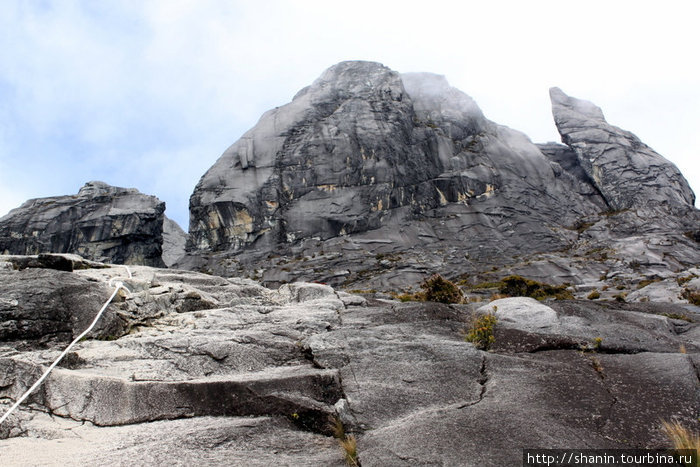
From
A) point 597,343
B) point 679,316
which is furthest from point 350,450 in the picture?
point 679,316

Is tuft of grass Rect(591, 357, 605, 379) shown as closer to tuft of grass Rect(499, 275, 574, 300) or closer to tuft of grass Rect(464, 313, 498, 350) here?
tuft of grass Rect(464, 313, 498, 350)

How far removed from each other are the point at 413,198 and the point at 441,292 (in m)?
56.4

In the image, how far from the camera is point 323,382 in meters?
8.37

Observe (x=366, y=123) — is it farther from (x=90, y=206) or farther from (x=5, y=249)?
(x=5, y=249)

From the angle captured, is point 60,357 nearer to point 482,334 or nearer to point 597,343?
point 482,334

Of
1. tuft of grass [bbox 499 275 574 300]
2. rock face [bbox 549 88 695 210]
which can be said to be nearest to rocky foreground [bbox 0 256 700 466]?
tuft of grass [bbox 499 275 574 300]

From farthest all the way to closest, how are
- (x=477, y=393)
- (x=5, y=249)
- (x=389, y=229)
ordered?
(x=5, y=249), (x=389, y=229), (x=477, y=393)

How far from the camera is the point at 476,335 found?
10.5m

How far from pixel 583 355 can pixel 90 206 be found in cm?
8666

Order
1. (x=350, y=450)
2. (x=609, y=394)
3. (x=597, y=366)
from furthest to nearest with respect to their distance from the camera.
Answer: (x=597, y=366) → (x=609, y=394) → (x=350, y=450)

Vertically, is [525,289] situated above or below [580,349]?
below

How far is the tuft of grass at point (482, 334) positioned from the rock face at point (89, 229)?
74.7 m

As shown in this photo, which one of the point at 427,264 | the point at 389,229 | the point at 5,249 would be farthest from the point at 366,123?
the point at 5,249

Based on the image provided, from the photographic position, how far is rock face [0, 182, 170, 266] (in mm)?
74250
